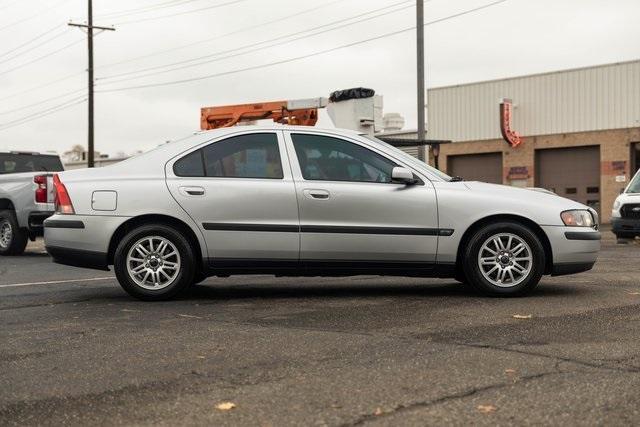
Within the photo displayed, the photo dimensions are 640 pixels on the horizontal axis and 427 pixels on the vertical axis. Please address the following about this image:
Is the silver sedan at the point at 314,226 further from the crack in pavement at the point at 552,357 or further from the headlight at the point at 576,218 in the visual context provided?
the crack in pavement at the point at 552,357

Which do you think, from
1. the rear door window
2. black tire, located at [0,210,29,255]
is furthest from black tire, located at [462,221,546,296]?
black tire, located at [0,210,29,255]

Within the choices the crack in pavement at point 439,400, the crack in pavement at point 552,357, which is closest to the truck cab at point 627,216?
the crack in pavement at point 552,357

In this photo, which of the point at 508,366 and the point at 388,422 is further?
the point at 508,366

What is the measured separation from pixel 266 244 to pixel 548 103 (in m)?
29.0

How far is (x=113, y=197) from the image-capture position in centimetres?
757

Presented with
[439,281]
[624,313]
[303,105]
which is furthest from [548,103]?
[624,313]

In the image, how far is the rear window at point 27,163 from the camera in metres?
16.9

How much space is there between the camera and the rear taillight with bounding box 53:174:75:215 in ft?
25.1

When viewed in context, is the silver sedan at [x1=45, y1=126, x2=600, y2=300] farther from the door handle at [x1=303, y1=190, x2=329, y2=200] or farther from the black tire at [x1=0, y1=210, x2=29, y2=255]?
the black tire at [x1=0, y1=210, x2=29, y2=255]

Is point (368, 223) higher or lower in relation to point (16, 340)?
higher

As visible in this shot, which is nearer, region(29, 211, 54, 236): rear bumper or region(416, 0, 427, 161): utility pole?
region(29, 211, 54, 236): rear bumper

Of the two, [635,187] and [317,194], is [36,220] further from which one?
[635,187]

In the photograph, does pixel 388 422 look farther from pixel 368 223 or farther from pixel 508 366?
pixel 368 223

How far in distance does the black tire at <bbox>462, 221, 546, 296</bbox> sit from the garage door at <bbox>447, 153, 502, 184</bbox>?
28.8m
